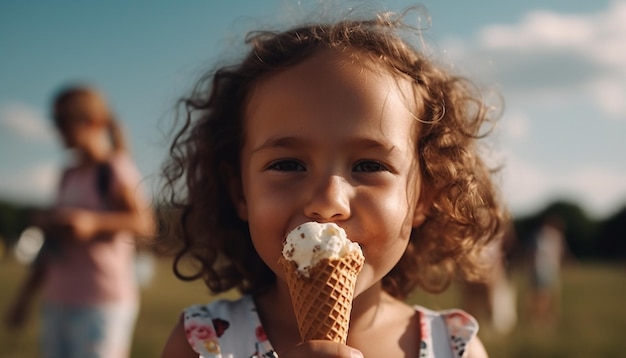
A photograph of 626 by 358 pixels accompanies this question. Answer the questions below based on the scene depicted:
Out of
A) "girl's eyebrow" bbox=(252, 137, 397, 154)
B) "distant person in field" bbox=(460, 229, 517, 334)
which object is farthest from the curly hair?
"distant person in field" bbox=(460, 229, 517, 334)

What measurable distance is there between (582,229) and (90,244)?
6111cm

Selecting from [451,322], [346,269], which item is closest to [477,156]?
[451,322]

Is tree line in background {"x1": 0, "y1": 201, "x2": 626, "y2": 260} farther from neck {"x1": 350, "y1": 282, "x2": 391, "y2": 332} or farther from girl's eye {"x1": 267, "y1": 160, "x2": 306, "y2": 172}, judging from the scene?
girl's eye {"x1": 267, "y1": 160, "x2": 306, "y2": 172}

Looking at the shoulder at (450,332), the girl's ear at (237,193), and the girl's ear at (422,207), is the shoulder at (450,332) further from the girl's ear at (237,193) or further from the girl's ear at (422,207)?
the girl's ear at (237,193)

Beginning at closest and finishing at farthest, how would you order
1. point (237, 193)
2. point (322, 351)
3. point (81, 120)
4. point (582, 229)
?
point (322, 351) → point (237, 193) → point (81, 120) → point (582, 229)

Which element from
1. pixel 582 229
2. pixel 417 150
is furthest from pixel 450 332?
pixel 582 229

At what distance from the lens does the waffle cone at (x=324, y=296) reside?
185 cm

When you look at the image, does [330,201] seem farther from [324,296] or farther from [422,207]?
[422,207]

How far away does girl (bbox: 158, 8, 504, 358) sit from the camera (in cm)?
202

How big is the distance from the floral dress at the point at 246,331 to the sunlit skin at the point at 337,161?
8cm

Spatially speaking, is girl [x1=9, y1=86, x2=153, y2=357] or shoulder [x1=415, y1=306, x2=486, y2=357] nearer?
shoulder [x1=415, y1=306, x2=486, y2=357]

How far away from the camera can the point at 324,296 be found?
6.08ft

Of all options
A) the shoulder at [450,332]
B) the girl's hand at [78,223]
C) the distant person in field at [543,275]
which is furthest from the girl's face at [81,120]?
the distant person in field at [543,275]

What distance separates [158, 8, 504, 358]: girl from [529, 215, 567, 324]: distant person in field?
377 inches
